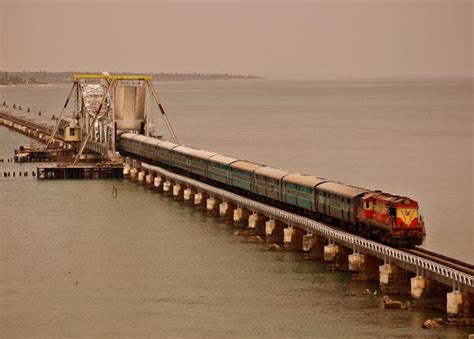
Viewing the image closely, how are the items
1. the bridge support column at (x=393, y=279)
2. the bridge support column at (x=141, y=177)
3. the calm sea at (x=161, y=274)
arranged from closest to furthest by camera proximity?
the calm sea at (x=161, y=274)
the bridge support column at (x=393, y=279)
the bridge support column at (x=141, y=177)

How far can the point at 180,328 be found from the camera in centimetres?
5778

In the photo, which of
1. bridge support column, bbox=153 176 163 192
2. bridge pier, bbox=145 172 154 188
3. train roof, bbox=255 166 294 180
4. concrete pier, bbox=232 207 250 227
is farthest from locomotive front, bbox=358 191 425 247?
bridge pier, bbox=145 172 154 188

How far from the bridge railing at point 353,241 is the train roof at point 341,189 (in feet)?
7.05

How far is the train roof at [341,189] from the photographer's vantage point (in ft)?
235

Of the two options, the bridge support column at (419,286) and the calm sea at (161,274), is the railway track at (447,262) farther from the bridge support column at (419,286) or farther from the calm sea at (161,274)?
the calm sea at (161,274)

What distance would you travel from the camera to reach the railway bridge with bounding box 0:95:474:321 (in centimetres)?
5734

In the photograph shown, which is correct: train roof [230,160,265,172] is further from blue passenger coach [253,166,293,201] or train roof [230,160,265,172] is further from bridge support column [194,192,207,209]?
bridge support column [194,192,207,209]

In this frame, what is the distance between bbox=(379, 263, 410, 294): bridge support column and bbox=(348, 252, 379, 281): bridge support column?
361cm

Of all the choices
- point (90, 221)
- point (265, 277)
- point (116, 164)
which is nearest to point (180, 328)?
point (265, 277)

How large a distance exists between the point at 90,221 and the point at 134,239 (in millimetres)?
10935

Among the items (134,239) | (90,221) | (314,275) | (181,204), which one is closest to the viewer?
(314,275)

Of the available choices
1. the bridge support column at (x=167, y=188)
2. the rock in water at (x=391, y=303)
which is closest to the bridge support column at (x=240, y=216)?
the bridge support column at (x=167, y=188)

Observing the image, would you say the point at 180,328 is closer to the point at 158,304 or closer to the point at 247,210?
the point at 158,304

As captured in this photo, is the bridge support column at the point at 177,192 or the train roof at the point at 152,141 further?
the train roof at the point at 152,141
